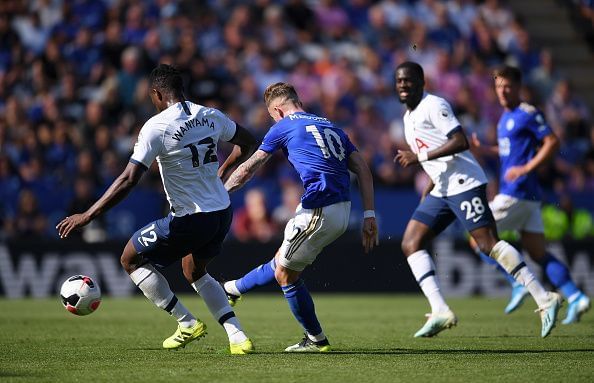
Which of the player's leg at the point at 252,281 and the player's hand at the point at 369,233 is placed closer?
the player's hand at the point at 369,233

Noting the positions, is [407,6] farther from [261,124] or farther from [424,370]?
[424,370]

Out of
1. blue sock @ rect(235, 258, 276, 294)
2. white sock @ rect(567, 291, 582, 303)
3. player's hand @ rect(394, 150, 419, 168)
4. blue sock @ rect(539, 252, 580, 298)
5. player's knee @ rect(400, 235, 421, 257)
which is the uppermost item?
player's hand @ rect(394, 150, 419, 168)

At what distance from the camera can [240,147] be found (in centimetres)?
915

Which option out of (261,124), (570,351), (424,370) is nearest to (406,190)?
(261,124)

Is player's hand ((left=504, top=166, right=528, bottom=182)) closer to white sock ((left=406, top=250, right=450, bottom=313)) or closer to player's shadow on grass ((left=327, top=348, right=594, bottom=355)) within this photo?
white sock ((left=406, top=250, right=450, bottom=313))

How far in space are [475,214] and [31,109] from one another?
35.7 ft

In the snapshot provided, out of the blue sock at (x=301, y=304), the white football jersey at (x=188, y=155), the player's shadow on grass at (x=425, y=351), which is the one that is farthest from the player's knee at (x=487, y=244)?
the white football jersey at (x=188, y=155)

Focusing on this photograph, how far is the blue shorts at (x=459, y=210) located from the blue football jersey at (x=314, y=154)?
1933 mm

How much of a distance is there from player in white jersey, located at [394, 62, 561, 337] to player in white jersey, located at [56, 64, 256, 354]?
1.98m

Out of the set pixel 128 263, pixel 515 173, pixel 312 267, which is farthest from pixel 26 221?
pixel 515 173

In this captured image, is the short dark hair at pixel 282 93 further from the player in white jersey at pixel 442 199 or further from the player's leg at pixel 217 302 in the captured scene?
the player's leg at pixel 217 302

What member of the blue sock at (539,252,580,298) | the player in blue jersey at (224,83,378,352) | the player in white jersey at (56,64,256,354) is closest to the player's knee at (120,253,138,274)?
the player in white jersey at (56,64,256,354)

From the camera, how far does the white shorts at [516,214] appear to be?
11883 mm

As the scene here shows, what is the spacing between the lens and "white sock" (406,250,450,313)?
10.0 metres
